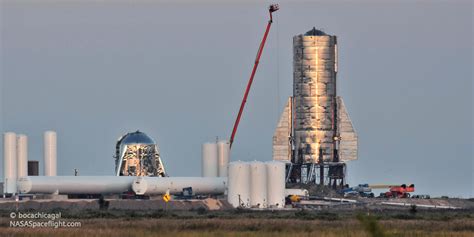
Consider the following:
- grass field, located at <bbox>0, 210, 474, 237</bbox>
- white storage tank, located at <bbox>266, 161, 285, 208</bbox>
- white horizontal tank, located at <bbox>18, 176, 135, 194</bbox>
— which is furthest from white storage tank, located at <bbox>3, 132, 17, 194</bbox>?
grass field, located at <bbox>0, 210, 474, 237</bbox>

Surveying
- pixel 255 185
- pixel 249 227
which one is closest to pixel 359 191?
pixel 255 185

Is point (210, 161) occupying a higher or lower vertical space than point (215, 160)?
lower

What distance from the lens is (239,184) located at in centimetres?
16175

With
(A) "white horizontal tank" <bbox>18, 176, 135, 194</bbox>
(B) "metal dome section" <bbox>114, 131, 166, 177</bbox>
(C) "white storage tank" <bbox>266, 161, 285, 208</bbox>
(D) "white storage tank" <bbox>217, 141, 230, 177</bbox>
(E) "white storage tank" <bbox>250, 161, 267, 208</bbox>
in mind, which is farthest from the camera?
(B) "metal dome section" <bbox>114, 131, 166, 177</bbox>

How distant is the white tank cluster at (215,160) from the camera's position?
191750 millimetres

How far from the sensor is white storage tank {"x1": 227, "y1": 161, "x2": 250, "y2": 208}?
161 m

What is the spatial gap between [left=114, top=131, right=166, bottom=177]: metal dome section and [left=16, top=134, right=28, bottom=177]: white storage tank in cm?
1816

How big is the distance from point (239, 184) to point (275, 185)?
161 inches

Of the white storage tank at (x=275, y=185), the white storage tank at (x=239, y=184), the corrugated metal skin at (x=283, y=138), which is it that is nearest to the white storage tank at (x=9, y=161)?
the white storage tank at (x=239, y=184)

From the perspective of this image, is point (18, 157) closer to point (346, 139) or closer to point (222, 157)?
point (222, 157)

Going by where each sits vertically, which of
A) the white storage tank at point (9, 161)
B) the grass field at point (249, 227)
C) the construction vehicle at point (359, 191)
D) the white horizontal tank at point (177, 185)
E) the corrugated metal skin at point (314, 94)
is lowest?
the grass field at point (249, 227)

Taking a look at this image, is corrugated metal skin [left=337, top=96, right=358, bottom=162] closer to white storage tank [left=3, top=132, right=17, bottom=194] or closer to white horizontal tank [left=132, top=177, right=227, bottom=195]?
white horizontal tank [left=132, top=177, right=227, bottom=195]

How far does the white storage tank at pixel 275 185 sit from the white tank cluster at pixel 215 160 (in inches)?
1124

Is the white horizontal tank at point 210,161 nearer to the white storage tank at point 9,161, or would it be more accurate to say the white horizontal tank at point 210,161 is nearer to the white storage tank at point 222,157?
the white storage tank at point 222,157
